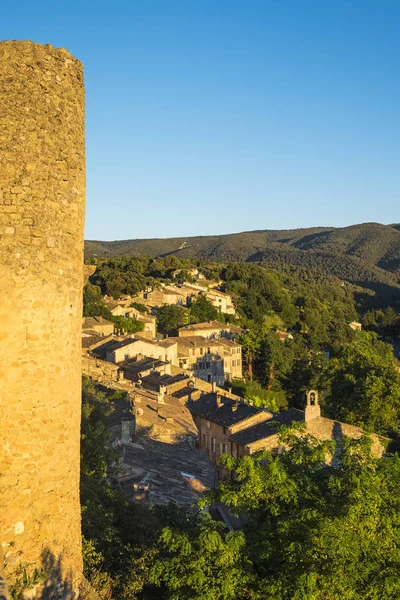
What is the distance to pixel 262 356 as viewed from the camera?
63.7 meters

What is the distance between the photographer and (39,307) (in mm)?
6551

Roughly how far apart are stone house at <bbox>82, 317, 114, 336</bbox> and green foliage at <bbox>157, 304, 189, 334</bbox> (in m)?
8.60

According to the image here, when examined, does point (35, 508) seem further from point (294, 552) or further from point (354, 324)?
point (354, 324)

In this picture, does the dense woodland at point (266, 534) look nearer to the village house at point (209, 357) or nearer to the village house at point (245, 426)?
the village house at point (245, 426)

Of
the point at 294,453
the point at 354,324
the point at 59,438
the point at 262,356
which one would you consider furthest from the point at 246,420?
the point at 354,324

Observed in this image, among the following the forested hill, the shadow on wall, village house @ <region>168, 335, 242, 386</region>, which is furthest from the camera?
the forested hill

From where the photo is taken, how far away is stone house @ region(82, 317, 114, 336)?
5481 cm

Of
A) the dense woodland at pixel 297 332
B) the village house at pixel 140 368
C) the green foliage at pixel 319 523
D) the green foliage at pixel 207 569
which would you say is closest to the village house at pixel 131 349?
the village house at pixel 140 368

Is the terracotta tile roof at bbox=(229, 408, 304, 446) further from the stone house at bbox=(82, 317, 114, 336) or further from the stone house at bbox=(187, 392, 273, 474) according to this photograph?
the stone house at bbox=(82, 317, 114, 336)

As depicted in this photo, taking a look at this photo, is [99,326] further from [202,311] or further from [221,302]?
[221,302]

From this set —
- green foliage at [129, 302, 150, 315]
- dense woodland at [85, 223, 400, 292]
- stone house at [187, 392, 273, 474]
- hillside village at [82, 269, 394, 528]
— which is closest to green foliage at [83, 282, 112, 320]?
hillside village at [82, 269, 394, 528]

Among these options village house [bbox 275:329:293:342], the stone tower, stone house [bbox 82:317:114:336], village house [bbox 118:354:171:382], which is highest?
the stone tower

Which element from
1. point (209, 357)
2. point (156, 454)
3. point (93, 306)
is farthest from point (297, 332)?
point (156, 454)

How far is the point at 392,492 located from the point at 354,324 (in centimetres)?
8547
